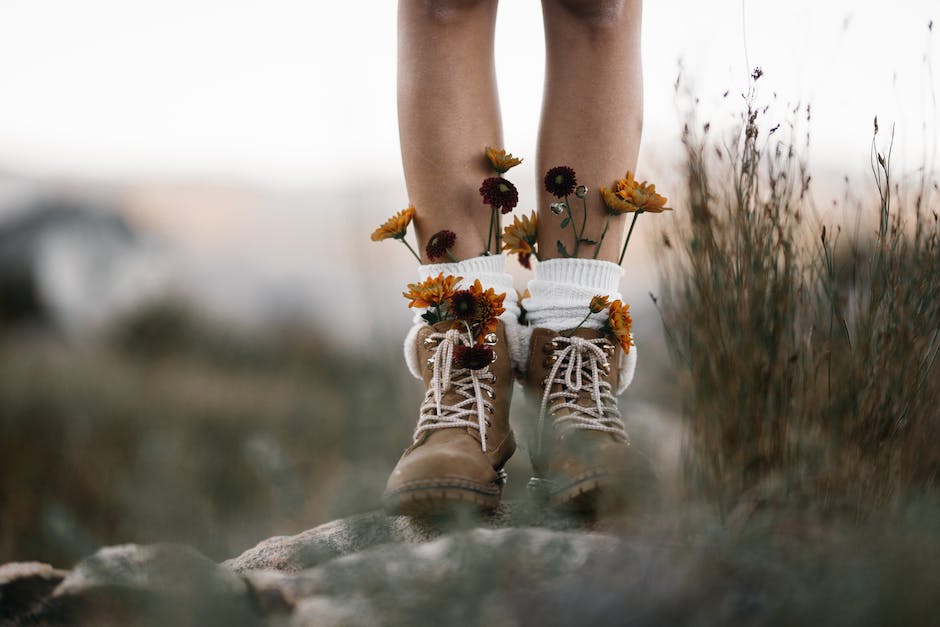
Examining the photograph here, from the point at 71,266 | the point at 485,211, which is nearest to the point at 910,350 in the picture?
the point at 485,211

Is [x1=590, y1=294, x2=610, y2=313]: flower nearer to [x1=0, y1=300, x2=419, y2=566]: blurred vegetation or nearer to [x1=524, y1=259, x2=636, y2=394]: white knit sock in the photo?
[x1=524, y1=259, x2=636, y2=394]: white knit sock

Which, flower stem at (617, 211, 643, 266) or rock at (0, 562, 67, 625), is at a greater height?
flower stem at (617, 211, 643, 266)

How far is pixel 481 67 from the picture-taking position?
1.45m

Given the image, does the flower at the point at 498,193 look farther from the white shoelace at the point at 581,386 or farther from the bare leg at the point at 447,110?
the white shoelace at the point at 581,386

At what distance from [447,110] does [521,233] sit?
26 centimetres

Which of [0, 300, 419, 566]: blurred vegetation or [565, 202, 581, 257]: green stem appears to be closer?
[565, 202, 581, 257]: green stem

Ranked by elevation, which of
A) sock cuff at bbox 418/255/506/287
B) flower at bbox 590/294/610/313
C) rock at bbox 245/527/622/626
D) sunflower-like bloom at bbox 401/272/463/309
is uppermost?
sock cuff at bbox 418/255/506/287

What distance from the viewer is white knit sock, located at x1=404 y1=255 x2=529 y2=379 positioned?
4.69 ft

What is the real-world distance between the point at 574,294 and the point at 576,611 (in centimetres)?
71

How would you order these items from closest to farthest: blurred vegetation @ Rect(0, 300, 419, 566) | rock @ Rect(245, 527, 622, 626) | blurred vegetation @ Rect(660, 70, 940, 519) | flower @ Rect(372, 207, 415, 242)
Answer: rock @ Rect(245, 527, 622, 626) → blurred vegetation @ Rect(660, 70, 940, 519) → flower @ Rect(372, 207, 415, 242) → blurred vegetation @ Rect(0, 300, 419, 566)

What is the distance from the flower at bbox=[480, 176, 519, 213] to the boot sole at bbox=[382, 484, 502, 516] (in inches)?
18.7

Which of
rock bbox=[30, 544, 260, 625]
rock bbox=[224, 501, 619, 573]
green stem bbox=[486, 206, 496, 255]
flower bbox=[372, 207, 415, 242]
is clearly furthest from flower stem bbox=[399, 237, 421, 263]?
rock bbox=[30, 544, 260, 625]

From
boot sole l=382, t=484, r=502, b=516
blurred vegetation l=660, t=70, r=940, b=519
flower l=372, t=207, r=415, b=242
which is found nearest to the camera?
blurred vegetation l=660, t=70, r=940, b=519

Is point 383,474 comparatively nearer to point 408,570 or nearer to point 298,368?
point 408,570
